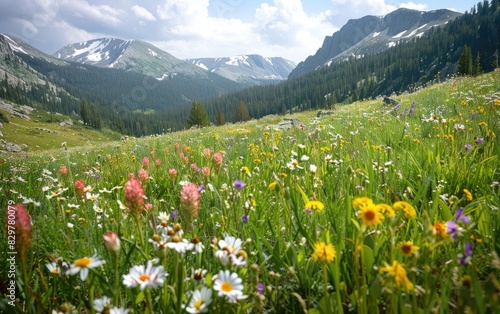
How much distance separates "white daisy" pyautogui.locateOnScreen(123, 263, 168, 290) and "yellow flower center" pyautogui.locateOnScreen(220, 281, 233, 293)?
220 millimetres

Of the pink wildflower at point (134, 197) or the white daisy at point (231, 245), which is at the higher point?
the pink wildflower at point (134, 197)

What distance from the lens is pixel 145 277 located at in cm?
106

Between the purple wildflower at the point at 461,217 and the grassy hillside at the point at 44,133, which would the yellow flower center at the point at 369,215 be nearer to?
the purple wildflower at the point at 461,217

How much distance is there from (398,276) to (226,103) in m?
189

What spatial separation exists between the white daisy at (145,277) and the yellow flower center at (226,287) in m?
0.22

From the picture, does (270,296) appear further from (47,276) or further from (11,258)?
(11,258)

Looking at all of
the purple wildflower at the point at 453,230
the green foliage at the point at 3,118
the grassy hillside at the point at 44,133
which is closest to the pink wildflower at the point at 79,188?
the purple wildflower at the point at 453,230

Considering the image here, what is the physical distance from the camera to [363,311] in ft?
3.52

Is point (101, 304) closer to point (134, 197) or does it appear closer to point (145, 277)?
point (145, 277)

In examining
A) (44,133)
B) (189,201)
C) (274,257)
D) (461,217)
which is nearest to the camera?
(461,217)

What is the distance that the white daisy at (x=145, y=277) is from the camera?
979 millimetres

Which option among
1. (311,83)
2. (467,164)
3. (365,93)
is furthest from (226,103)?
(467,164)

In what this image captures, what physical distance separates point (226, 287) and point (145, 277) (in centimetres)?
32

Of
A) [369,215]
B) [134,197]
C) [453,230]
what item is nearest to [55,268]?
[134,197]
